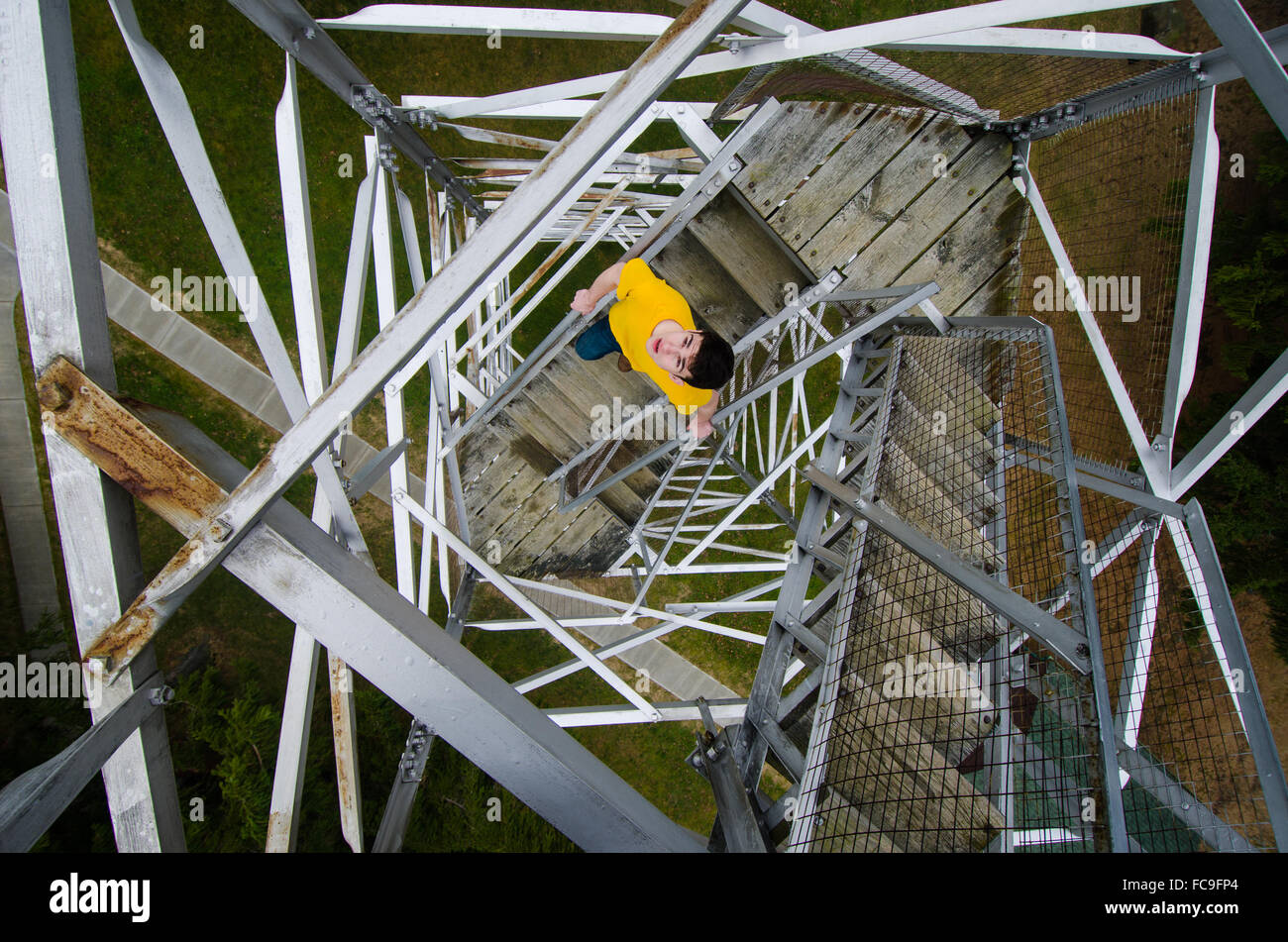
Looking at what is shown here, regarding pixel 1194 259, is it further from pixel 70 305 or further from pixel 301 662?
pixel 301 662

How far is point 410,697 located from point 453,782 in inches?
183

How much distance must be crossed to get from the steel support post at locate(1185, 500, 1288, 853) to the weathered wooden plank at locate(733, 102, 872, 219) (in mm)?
2981

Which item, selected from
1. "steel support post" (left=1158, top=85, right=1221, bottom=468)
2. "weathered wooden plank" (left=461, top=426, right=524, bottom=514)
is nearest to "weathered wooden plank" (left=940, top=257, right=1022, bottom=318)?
"steel support post" (left=1158, top=85, right=1221, bottom=468)

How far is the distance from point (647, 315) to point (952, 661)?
2.75 metres

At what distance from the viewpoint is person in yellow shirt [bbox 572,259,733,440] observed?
3.81 m

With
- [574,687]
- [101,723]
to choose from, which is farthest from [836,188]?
[574,687]

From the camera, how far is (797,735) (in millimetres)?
3262

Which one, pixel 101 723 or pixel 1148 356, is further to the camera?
pixel 1148 356

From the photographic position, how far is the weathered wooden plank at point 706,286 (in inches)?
183

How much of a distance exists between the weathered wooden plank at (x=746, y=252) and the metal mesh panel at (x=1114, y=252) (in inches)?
71.7
